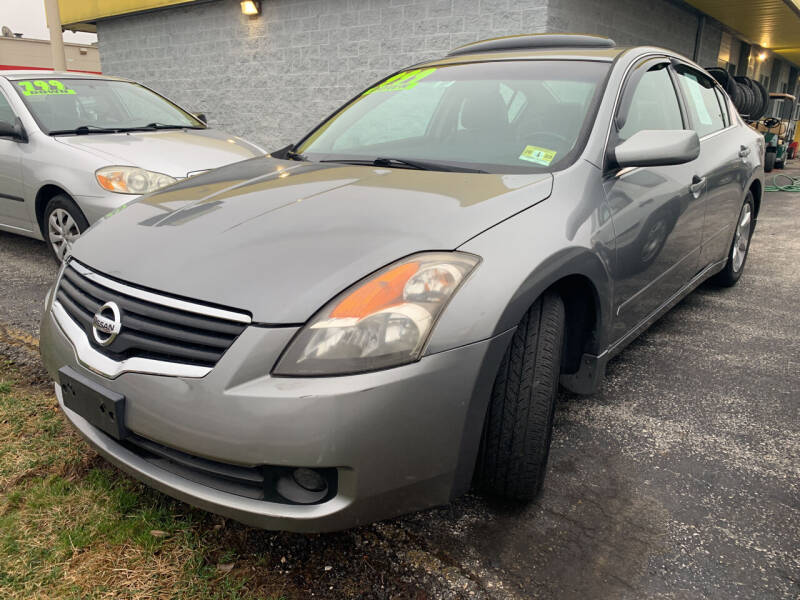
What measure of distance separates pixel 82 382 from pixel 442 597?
112 centimetres

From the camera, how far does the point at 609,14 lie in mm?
7980

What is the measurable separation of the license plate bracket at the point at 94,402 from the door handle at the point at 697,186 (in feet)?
8.59

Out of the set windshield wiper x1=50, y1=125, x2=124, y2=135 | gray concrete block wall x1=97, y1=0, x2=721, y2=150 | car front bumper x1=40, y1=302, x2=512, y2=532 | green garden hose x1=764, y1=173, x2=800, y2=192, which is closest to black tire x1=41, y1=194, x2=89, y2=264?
windshield wiper x1=50, y1=125, x2=124, y2=135

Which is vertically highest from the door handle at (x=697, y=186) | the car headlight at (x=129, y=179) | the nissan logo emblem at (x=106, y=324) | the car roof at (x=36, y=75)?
the car roof at (x=36, y=75)

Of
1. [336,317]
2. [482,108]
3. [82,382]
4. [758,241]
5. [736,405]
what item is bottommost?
[758,241]

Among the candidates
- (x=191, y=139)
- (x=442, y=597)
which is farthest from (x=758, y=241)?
(x=442, y=597)

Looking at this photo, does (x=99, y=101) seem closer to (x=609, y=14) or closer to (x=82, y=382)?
(x=82, y=382)

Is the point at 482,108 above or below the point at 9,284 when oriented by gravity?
above

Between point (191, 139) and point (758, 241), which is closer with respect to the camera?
point (191, 139)

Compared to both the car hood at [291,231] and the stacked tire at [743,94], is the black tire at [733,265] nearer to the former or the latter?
the car hood at [291,231]

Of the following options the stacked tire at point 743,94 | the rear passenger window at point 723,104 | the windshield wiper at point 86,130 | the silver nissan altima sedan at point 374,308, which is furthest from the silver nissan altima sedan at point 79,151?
the stacked tire at point 743,94

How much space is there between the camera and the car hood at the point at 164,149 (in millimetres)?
4199

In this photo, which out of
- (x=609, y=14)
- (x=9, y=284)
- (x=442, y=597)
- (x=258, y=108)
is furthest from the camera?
(x=258, y=108)

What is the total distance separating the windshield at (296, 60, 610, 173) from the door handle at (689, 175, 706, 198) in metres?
0.80
